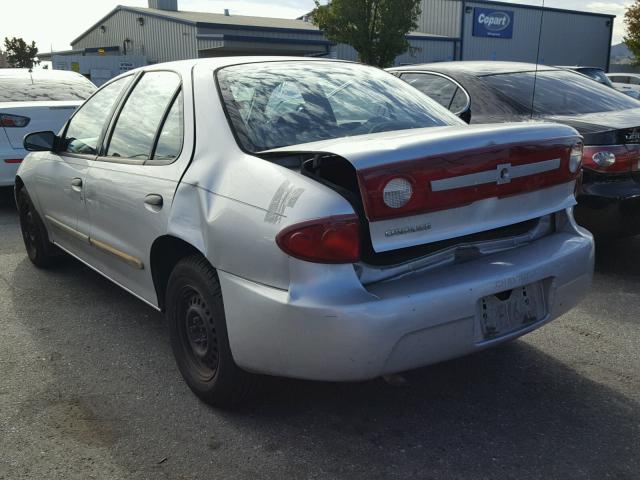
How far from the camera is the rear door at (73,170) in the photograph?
3816 mm

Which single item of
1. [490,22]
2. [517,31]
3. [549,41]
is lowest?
[549,41]

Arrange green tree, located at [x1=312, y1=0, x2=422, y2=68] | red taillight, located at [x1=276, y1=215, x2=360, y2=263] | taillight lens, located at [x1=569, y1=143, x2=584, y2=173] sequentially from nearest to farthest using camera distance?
1. red taillight, located at [x1=276, y1=215, x2=360, y2=263]
2. taillight lens, located at [x1=569, y1=143, x2=584, y2=173]
3. green tree, located at [x1=312, y1=0, x2=422, y2=68]

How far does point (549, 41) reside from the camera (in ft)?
126

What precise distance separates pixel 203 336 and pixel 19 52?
4540 centimetres

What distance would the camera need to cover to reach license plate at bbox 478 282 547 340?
250 centimetres

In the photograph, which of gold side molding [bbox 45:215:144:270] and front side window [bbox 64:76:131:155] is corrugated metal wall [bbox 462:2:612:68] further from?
gold side molding [bbox 45:215:144:270]

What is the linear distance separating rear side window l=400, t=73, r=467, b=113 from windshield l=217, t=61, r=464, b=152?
6.13 feet

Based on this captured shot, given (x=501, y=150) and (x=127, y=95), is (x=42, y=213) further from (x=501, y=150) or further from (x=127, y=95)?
(x=501, y=150)

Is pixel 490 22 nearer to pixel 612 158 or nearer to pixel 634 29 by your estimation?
pixel 634 29

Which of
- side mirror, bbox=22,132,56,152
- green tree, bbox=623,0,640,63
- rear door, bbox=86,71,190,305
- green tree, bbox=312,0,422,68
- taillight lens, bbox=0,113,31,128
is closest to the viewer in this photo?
rear door, bbox=86,71,190,305

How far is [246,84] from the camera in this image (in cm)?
303

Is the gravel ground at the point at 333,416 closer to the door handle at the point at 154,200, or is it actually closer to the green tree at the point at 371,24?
the door handle at the point at 154,200

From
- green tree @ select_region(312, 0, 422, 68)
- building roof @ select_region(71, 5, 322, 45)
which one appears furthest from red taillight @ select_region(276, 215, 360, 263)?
building roof @ select_region(71, 5, 322, 45)

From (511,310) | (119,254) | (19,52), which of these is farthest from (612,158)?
(19,52)
